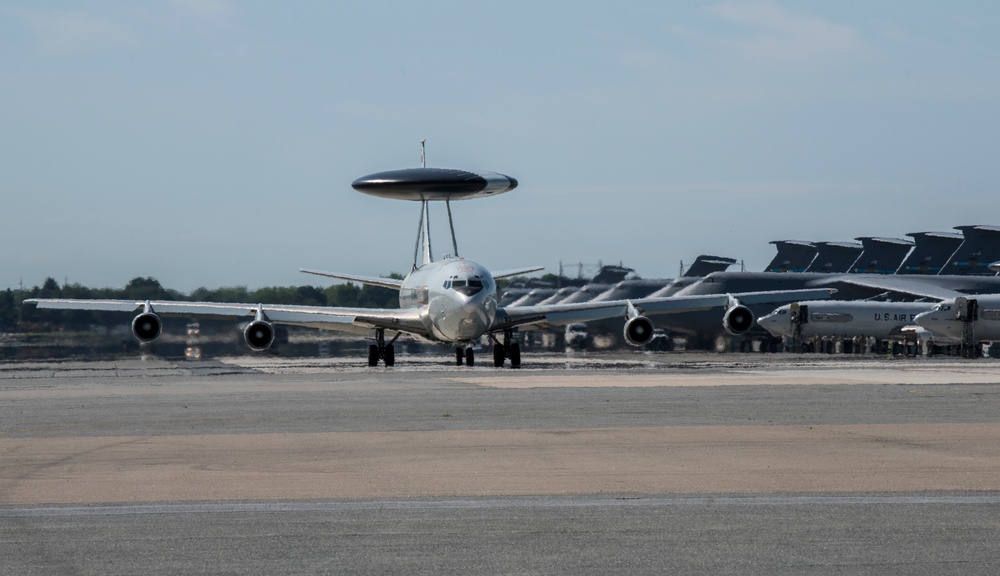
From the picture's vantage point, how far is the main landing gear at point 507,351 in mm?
45719

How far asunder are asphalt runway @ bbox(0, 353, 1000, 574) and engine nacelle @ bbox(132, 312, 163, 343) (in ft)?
69.0

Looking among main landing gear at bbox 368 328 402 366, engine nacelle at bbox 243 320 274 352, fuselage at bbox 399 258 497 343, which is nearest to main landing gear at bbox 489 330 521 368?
fuselage at bbox 399 258 497 343

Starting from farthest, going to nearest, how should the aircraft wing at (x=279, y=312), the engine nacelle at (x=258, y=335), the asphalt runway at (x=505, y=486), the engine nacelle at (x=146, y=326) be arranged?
the aircraft wing at (x=279, y=312) → the engine nacelle at (x=146, y=326) → the engine nacelle at (x=258, y=335) → the asphalt runway at (x=505, y=486)

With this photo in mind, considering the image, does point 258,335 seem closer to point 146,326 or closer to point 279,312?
point 279,312

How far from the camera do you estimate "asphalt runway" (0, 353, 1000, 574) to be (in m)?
8.20

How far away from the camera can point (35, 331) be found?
2094 inches

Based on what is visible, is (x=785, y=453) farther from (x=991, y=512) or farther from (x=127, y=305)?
(x=127, y=305)

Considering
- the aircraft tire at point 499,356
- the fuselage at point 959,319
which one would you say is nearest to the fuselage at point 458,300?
the aircraft tire at point 499,356

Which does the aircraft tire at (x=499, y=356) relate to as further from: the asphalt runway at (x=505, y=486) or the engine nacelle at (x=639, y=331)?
the asphalt runway at (x=505, y=486)

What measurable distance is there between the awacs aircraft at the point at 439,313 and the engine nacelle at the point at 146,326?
1.5 inches

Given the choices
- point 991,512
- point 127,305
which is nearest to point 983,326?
point 127,305

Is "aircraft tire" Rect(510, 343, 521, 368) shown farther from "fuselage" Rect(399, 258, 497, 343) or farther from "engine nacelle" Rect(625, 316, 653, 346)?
"engine nacelle" Rect(625, 316, 653, 346)

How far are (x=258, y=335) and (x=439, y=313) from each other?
281 inches

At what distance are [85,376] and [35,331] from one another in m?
16.4
